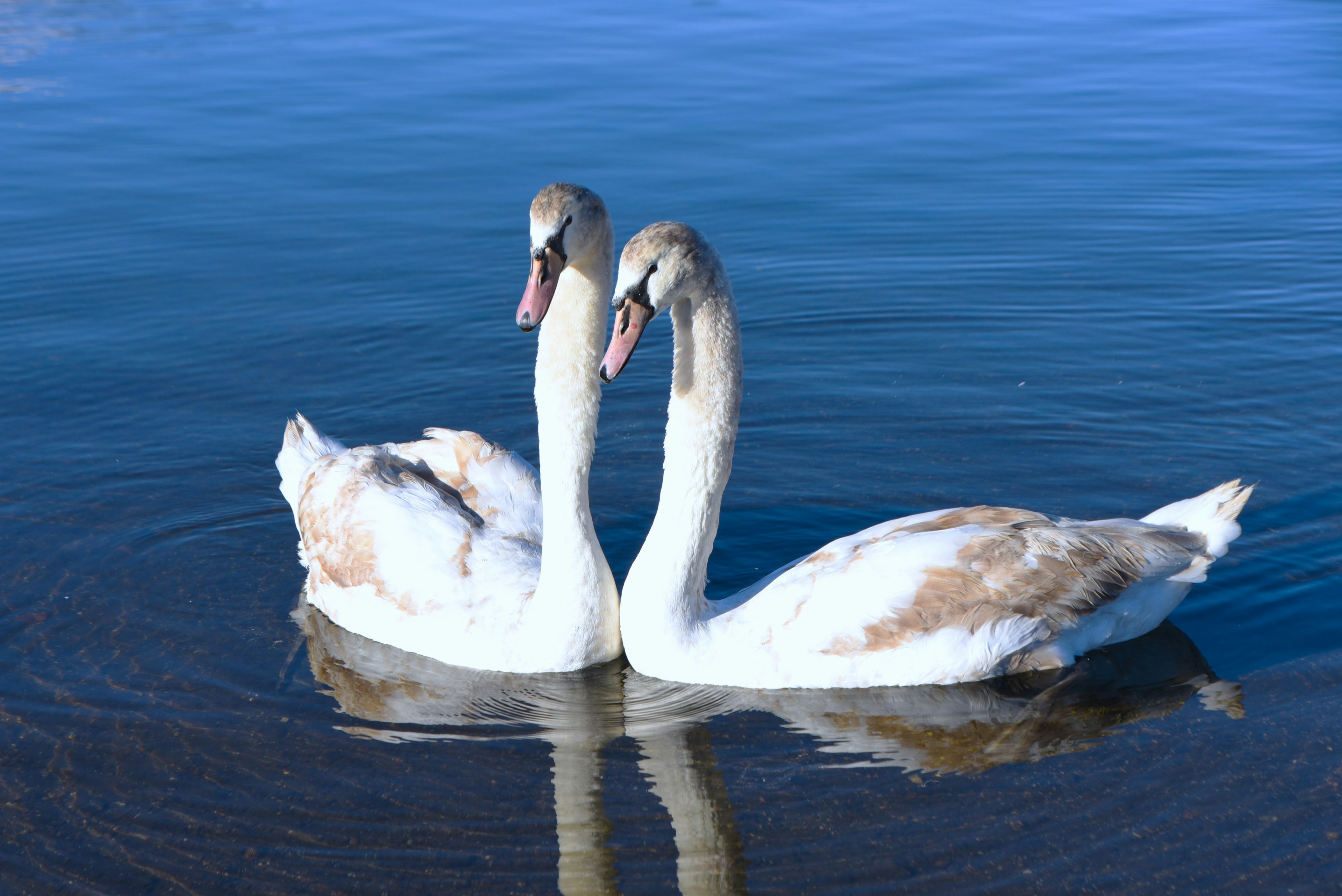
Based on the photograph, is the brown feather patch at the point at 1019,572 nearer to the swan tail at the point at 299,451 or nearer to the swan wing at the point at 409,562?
the swan wing at the point at 409,562

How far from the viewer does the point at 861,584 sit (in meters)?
6.88

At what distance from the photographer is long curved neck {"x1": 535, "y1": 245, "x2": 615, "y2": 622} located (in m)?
6.92

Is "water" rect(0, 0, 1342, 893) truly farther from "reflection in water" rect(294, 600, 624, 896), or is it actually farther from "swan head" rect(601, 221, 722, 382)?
"swan head" rect(601, 221, 722, 382)

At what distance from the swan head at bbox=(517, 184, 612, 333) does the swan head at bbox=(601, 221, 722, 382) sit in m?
0.25

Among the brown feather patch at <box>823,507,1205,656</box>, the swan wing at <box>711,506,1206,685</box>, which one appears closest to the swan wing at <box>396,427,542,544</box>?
the swan wing at <box>711,506,1206,685</box>

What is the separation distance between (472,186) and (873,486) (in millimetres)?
7669

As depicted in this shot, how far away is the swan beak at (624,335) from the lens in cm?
635

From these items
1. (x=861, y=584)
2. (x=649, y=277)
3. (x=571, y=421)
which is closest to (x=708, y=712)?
(x=861, y=584)

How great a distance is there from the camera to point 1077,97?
1856 centimetres

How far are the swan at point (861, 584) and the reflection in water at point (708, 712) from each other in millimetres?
113

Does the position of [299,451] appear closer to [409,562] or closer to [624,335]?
[409,562]

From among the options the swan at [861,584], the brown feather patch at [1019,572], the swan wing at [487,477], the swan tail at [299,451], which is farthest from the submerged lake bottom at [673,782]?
the swan tail at [299,451]

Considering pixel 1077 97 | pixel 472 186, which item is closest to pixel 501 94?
Answer: pixel 472 186

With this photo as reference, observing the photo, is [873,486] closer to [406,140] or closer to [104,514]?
[104,514]
